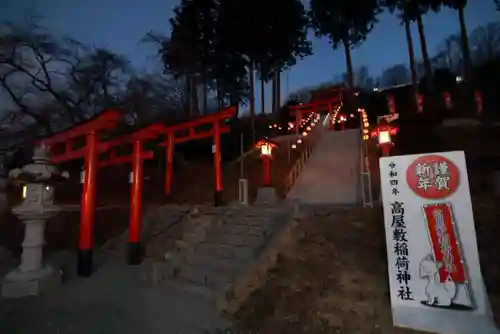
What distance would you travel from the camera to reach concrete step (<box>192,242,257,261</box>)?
6.78 m

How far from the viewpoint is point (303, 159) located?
16375mm

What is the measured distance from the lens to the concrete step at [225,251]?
678 centimetres

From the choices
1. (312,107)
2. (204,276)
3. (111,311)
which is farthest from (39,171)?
(312,107)

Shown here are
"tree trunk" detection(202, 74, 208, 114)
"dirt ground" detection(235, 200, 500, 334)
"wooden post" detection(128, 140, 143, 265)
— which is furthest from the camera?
"tree trunk" detection(202, 74, 208, 114)

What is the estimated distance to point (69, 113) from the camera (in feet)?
60.3

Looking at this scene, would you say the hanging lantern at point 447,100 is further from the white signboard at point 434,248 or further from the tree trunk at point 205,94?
the white signboard at point 434,248

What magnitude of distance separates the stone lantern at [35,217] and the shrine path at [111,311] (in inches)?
17.2

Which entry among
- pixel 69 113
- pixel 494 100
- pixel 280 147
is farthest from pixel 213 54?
pixel 494 100

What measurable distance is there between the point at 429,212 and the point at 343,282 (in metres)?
1.97

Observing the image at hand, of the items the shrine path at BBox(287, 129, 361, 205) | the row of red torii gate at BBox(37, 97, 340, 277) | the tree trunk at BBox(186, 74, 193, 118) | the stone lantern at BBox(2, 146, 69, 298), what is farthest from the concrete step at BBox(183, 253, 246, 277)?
the tree trunk at BBox(186, 74, 193, 118)

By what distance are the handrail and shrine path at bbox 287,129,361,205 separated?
0.32 metres

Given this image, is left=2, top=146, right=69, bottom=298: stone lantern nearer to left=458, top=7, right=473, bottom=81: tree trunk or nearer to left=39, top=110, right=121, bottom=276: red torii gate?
left=39, top=110, right=121, bottom=276: red torii gate

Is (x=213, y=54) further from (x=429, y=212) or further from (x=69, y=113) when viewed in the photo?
(x=429, y=212)

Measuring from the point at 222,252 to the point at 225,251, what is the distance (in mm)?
75
